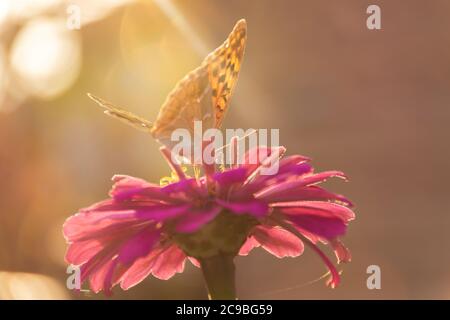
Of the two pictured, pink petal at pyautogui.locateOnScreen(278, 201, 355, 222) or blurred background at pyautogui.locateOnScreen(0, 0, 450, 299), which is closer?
pink petal at pyautogui.locateOnScreen(278, 201, 355, 222)

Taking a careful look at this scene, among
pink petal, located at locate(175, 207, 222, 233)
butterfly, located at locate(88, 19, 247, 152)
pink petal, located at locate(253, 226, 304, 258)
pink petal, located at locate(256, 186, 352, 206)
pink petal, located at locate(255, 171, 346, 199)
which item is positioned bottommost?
pink petal, located at locate(253, 226, 304, 258)

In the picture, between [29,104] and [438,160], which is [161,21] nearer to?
[29,104]

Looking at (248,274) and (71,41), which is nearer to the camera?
(248,274)

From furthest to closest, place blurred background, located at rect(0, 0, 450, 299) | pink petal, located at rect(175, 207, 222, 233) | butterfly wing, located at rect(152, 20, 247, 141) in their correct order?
blurred background, located at rect(0, 0, 450, 299)
butterfly wing, located at rect(152, 20, 247, 141)
pink petal, located at rect(175, 207, 222, 233)

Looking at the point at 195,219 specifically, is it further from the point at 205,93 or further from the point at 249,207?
the point at 205,93

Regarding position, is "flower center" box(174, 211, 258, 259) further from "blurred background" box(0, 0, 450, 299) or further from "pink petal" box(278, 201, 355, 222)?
"blurred background" box(0, 0, 450, 299)

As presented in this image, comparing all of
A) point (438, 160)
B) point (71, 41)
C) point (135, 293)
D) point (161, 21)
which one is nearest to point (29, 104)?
point (71, 41)

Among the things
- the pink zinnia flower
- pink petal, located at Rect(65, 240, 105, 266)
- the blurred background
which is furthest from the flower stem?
the blurred background
